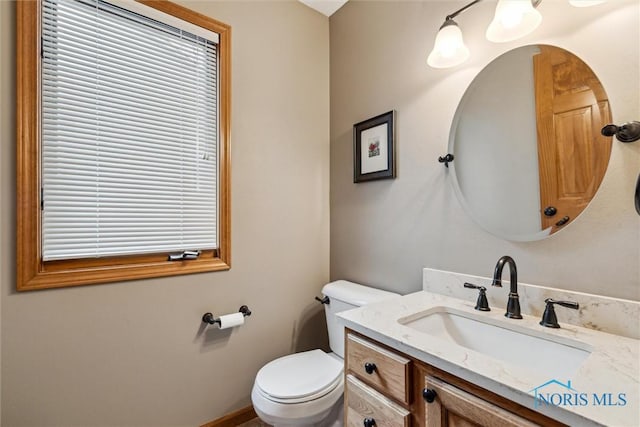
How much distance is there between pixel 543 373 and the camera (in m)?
0.76

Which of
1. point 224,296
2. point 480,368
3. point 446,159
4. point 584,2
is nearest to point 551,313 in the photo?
point 480,368

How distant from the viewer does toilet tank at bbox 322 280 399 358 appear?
148 cm

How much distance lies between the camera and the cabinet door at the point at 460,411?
61cm

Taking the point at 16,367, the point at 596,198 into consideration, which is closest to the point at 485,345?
the point at 596,198

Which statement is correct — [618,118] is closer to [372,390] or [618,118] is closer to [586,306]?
[586,306]

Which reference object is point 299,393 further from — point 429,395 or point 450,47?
point 450,47

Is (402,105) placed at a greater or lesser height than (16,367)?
greater

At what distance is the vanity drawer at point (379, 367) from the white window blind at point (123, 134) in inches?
38.6

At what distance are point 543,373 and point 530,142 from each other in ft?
2.53

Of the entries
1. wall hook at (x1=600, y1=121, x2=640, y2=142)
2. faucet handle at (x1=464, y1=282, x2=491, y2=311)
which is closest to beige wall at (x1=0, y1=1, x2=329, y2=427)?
faucet handle at (x1=464, y1=282, x2=491, y2=311)

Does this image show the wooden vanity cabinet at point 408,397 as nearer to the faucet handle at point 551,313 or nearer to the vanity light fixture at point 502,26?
the faucet handle at point 551,313

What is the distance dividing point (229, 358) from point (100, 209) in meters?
1.01

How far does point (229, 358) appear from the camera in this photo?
5.20 feet

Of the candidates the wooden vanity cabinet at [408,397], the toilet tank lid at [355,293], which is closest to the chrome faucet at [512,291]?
the wooden vanity cabinet at [408,397]
